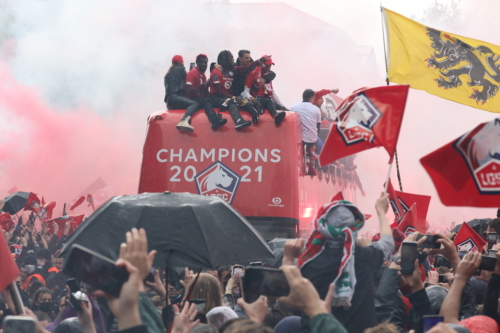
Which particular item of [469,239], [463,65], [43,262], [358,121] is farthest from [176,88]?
[358,121]

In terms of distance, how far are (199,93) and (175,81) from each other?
37 centimetres

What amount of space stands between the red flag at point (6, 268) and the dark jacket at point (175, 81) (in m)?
5.55

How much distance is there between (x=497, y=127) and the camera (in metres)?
3.61

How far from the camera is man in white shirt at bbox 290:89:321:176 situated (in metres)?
8.92

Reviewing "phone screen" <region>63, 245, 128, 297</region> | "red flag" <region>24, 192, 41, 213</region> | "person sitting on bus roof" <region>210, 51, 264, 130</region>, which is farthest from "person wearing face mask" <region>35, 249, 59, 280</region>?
"phone screen" <region>63, 245, 128, 297</region>

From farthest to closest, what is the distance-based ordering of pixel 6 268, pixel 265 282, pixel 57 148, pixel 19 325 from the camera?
1. pixel 57 148
2. pixel 6 268
3. pixel 265 282
4. pixel 19 325

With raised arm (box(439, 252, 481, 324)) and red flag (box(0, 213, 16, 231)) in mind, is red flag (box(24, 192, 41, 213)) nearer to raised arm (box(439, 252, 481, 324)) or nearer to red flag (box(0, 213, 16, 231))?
red flag (box(0, 213, 16, 231))

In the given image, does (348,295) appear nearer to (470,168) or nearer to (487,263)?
(487,263)

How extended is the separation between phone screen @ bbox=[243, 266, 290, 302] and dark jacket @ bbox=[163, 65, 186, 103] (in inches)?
260

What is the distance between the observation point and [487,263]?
343 centimetres

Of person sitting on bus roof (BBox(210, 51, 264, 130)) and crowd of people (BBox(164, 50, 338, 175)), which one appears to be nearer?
person sitting on bus roof (BBox(210, 51, 264, 130))

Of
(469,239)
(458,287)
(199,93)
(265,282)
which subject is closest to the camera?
(265,282)

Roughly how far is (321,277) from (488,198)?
3.27ft

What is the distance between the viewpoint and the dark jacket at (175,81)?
354 inches
